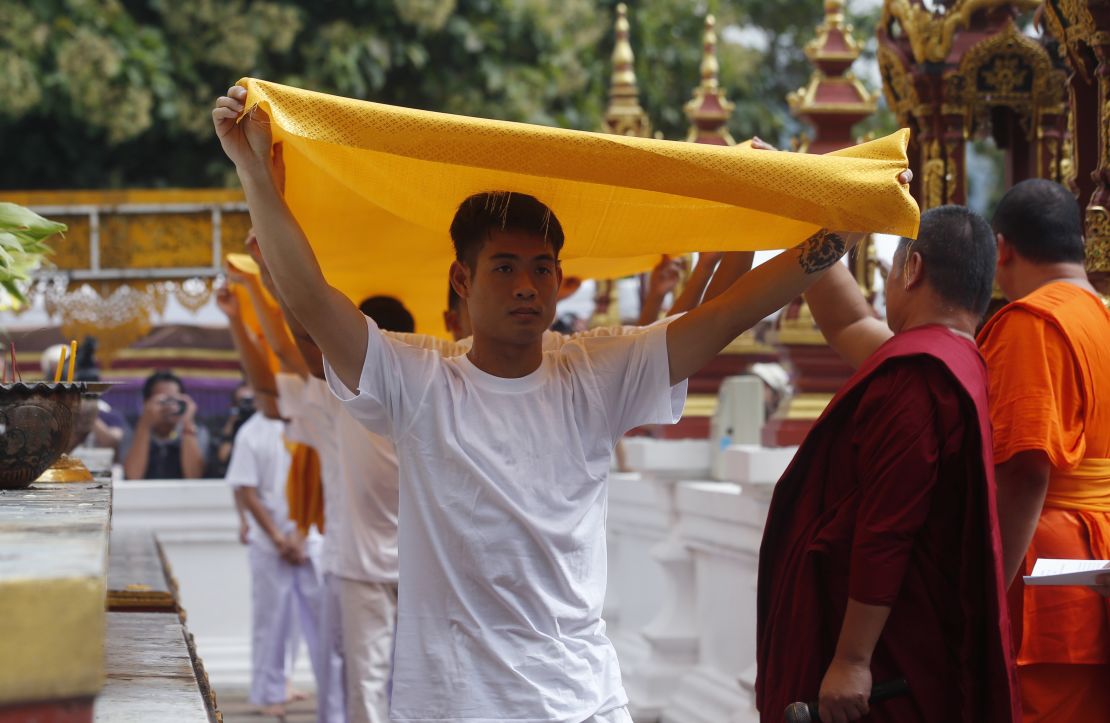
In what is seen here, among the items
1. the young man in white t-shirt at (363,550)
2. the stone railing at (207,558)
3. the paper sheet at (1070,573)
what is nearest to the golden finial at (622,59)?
the stone railing at (207,558)

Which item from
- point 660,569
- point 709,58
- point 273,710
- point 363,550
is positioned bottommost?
point 273,710

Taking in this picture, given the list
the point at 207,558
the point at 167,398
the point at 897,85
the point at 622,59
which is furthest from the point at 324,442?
the point at 167,398

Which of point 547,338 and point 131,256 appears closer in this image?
point 547,338

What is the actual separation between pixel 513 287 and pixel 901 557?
991 mm

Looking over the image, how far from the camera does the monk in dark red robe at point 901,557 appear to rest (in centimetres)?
337

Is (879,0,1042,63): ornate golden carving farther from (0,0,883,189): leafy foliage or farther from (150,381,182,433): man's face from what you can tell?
(0,0,883,189): leafy foliage

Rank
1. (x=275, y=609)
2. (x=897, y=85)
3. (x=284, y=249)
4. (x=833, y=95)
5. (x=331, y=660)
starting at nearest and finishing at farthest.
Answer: (x=284, y=249) < (x=897, y=85) < (x=331, y=660) < (x=833, y=95) < (x=275, y=609)

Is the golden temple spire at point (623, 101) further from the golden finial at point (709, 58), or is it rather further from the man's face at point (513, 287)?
the man's face at point (513, 287)

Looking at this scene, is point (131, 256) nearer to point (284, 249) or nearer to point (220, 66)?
point (220, 66)

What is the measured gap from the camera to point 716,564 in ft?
23.7

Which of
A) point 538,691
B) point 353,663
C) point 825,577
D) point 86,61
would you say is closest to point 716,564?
point 353,663

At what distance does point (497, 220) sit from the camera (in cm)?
348

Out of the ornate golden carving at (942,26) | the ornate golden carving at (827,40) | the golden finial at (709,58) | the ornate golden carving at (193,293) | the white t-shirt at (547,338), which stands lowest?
the white t-shirt at (547,338)

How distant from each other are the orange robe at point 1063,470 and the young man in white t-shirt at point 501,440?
77 cm
